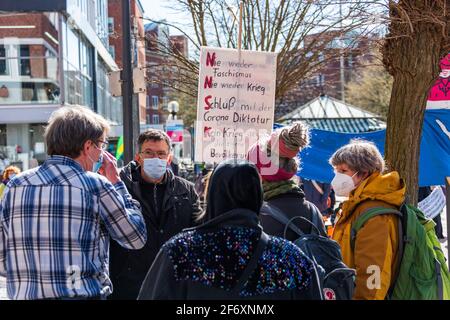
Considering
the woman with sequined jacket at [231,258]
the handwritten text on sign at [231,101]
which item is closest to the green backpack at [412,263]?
the woman with sequined jacket at [231,258]

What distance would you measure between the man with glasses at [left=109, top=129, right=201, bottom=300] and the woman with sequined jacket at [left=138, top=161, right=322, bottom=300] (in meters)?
1.42

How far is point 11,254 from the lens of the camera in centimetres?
278

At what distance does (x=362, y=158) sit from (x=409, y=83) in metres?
2.63

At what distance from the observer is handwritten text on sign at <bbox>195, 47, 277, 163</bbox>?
201 inches

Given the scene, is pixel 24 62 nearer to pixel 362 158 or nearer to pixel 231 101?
pixel 231 101

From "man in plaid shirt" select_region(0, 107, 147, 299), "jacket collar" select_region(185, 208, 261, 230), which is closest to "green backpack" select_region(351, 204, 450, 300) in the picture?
"jacket collar" select_region(185, 208, 261, 230)

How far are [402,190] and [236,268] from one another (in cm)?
157

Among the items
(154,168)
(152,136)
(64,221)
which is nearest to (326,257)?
(64,221)

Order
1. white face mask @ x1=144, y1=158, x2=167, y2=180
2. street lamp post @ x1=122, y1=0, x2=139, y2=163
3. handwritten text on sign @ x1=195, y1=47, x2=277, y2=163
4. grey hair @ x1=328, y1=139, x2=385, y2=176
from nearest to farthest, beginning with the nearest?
grey hair @ x1=328, y1=139, x2=385, y2=176 → white face mask @ x1=144, y1=158, x2=167, y2=180 → handwritten text on sign @ x1=195, y1=47, x2=277, y2=163 → street lamp post @ x1=122, y1=0, x2=139, y2=163

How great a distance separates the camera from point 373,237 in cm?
328

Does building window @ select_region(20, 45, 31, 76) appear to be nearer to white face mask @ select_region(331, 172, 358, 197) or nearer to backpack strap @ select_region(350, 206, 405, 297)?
white face mask @ select_region(331, 172, 358, 197)

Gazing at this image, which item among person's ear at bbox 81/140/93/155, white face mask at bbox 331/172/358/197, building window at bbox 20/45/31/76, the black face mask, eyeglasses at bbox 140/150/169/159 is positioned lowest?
white face mask at bbox 331/172/358/197

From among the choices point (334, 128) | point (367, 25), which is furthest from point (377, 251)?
point (334, 128)

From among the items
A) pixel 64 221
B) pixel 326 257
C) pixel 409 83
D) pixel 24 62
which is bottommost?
pixel 326 257
